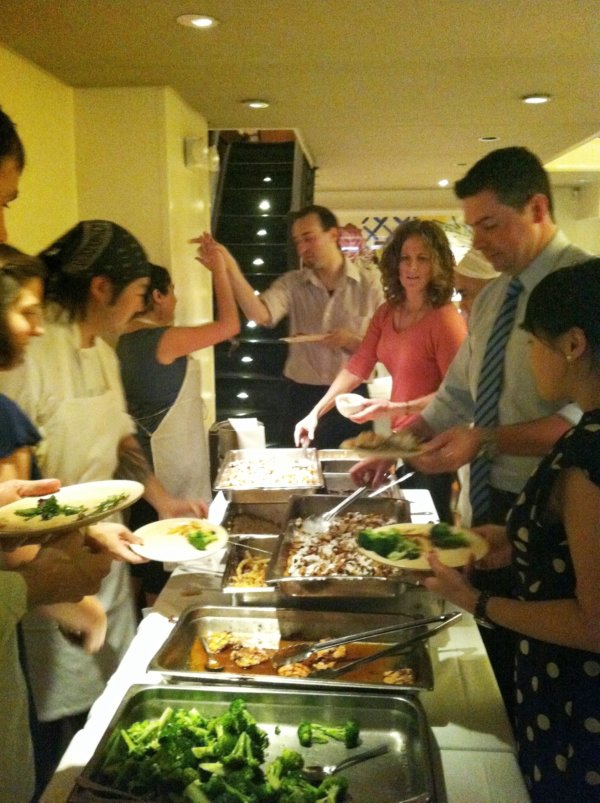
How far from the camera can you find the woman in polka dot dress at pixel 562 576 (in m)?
1.10

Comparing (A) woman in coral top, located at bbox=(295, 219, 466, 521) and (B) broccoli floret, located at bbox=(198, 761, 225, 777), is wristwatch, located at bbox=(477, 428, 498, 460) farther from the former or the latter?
(B) broccoli floret, located at bbox=(198, 761, 225, 777)

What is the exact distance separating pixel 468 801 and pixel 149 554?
820mm

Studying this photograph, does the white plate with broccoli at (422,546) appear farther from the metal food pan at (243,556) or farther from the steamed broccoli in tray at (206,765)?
the steamed broccoli in tray at (206,765)

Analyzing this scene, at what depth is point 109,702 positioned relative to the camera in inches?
52.4

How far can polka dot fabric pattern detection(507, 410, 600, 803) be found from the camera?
3.78 ft

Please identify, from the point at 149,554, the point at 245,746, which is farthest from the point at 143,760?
the point at 149,554

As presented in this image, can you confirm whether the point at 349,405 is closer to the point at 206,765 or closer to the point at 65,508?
the point at 65,508

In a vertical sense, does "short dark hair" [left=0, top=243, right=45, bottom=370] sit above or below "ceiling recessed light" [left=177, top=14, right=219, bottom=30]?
A: below

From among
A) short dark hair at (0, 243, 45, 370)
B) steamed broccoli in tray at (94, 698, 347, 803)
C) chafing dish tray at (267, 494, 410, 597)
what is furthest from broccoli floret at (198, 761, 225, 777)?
short dark hair at (0, 243, 45, 370)

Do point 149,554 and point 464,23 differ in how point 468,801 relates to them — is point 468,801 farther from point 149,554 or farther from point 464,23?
point 464,23

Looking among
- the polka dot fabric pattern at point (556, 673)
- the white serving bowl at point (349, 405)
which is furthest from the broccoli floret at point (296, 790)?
the white serving bowl at point (349, 405)

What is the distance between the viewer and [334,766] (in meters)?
1.15

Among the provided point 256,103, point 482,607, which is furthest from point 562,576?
point 256,103

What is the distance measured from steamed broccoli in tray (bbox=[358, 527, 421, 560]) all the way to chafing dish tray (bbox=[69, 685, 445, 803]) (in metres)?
0.37
